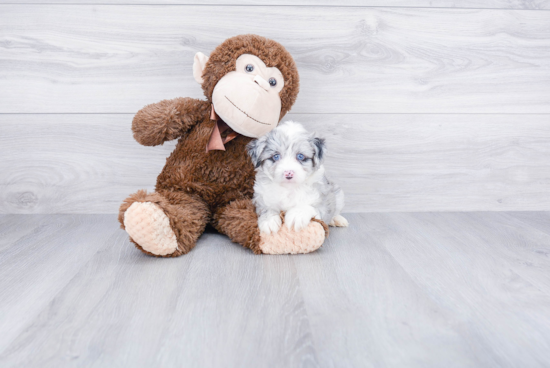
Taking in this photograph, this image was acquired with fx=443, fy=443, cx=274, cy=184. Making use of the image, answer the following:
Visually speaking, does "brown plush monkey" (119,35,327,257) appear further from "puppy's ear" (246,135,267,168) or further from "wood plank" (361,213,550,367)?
"wood plank" (361,213,550,367)

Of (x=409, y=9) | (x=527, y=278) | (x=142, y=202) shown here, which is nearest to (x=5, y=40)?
(x=142, y=202)

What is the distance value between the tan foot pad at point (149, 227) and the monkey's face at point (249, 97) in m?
0.31

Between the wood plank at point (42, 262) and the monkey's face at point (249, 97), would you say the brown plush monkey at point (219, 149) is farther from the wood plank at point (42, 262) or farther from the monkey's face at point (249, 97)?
the wood plank at point (42, 262)

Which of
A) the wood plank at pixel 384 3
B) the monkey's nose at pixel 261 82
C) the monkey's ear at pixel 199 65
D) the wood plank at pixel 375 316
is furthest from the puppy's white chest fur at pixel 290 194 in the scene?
the wood plank at pixel 384 3

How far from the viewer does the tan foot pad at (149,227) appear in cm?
102

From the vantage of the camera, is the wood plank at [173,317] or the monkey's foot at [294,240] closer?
the wood plank at [173,317]

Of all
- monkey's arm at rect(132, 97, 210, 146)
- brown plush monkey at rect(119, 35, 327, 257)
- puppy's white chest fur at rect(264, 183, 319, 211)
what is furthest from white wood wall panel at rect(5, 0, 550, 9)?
puppy's white chest fur at rect(264, 183, 319, 211)

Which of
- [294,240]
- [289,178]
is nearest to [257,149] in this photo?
[289,178]

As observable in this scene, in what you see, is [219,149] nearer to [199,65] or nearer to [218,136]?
[218,136]

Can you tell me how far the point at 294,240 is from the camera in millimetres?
1101

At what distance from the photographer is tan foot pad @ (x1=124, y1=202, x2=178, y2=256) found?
1.02m

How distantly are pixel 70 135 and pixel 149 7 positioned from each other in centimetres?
49

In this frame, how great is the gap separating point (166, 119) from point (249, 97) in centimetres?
24

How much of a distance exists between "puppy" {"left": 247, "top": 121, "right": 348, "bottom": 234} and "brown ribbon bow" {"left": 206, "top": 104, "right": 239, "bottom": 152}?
4.0 inches
